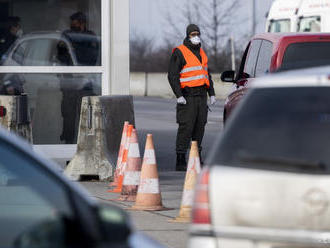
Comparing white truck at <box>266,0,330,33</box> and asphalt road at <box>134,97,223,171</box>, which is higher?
white truck at <box>266,0,330,33</box>

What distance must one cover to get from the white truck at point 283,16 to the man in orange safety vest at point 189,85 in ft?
33.8

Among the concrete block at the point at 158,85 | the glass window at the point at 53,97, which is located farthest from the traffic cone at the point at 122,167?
the concrete block at the point at 158,85

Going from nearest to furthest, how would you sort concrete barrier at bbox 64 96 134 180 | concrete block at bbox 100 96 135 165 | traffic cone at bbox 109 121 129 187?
traffic cone at bbox 109 121 129 187, concrete barrier at bbox 64 96 134 180, concrete block at bbox 100 96 135 165

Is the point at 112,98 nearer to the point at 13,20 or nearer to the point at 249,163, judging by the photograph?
the point at 13,20

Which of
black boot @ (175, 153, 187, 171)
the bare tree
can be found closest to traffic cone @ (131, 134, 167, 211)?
black boot @ (175, 153, 187, 171)

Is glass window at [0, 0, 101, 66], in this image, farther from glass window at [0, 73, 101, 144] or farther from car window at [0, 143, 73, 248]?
car window at [0, 143, 73, 248]

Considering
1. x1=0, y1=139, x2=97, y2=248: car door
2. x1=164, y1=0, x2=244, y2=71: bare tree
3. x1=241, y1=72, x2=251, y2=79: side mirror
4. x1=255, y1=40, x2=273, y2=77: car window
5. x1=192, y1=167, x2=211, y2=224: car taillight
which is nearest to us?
x1=0, y1=139, x2=97, y2=248: car door

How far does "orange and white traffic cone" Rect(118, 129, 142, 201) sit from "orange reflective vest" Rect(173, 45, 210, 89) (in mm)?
3405

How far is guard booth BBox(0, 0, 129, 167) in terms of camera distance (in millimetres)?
15695

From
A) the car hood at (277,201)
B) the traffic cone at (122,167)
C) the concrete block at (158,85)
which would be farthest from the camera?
the concrete block at (158,85)

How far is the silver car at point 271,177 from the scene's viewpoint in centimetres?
520

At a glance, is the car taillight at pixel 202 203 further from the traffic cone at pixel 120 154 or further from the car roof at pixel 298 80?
the traffic cone at pixel 120 154

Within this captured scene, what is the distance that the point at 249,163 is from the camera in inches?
209

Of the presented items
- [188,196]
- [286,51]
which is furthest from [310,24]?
[188,196]
